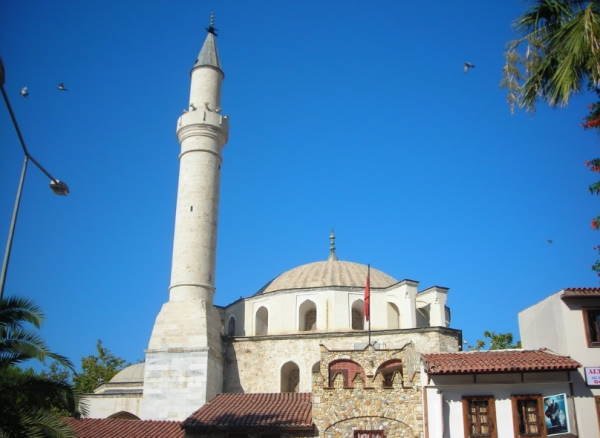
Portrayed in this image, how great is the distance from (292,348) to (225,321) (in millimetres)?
4641

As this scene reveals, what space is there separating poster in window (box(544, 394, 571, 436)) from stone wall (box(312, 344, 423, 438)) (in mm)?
3201

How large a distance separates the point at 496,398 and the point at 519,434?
3.29 ft

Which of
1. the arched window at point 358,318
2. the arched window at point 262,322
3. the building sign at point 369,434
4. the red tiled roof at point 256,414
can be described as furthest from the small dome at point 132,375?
the building sign at point 369,434

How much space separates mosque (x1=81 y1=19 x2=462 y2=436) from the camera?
2422cm

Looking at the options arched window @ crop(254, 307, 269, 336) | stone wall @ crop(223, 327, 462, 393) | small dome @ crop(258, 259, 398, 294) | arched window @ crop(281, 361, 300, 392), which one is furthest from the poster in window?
arched window @ crop(254, 307, 269, 336)

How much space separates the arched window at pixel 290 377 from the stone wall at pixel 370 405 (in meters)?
8.36

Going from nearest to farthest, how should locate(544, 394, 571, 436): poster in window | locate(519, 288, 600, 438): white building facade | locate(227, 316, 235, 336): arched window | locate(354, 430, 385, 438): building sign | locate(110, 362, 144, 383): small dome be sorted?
locate(544, 394, 571, 436): poster in window < locate(519, 288, 600, 438): white building facade < locate(354, 430, 385, 438): building sign < locate(227, 316, 235, 336): arched window < locate(110, 362, 144, 383): small dome

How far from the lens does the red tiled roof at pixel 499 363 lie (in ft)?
53.3

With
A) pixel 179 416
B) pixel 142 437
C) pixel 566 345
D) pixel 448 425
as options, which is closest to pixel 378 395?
pixel 448 425

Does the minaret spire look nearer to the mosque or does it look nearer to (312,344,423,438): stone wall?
the mosque

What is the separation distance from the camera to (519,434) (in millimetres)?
16109

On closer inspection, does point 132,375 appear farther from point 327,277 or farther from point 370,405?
point 370,405

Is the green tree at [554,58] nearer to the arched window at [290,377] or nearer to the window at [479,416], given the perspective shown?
the window at [479,416]

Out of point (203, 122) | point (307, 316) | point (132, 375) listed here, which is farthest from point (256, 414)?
point (203, 122)
